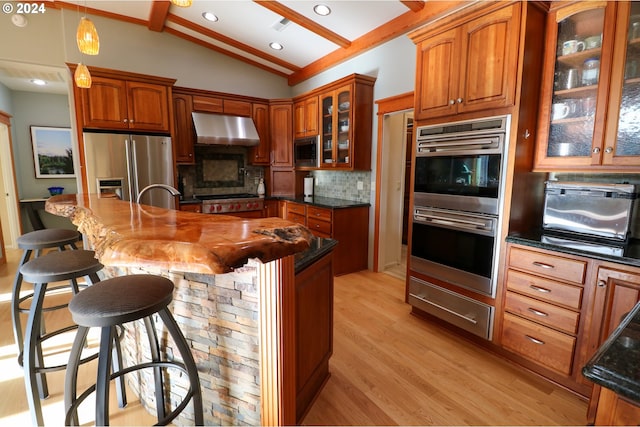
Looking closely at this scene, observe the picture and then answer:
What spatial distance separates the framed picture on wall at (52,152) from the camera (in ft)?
17.2

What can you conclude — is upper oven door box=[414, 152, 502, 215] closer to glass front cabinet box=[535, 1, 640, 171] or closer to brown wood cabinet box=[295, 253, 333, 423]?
glass front cabinet box=[535, 1, 640, 171]

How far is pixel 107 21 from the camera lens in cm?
400

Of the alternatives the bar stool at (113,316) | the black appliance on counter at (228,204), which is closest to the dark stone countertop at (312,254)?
the bar stool at (113,316)

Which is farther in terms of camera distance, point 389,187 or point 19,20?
point 389,187

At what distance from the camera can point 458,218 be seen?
2.28 metres

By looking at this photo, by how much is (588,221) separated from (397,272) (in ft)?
7.34

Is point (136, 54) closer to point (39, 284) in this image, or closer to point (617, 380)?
point (39, 284)

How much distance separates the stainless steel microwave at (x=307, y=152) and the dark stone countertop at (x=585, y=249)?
2.75m

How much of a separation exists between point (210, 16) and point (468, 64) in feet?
10.8

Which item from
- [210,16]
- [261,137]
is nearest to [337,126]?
[261,137]

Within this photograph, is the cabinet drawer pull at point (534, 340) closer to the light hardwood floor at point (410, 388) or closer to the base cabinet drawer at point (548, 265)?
the light hardwood floor at point (410, 388)

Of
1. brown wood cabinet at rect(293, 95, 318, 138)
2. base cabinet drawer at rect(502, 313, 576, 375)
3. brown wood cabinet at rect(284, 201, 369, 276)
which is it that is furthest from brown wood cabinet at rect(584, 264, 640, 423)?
brown wood cabinet at rect(293, 95, 318, 138)

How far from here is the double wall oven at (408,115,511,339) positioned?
2.09 m

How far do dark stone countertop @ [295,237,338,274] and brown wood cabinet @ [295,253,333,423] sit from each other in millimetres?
37
